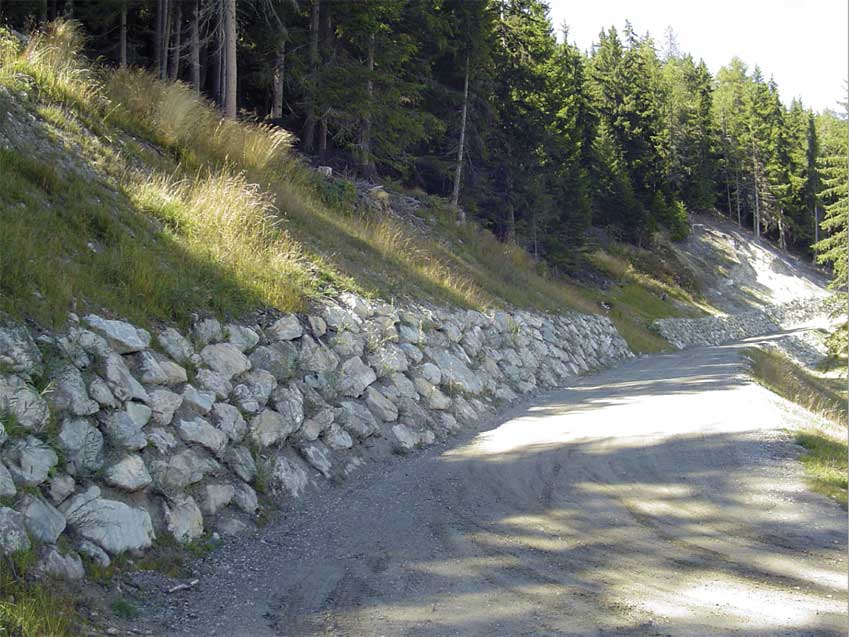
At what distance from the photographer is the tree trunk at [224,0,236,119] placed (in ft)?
52.0

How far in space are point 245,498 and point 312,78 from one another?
16582 millimetres

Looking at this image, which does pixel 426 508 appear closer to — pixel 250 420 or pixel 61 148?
pixel 250 420

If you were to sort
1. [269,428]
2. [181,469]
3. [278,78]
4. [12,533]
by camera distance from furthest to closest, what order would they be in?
[278,78] → [269,428] → [181,469] → [12,533]

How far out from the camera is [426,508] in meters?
6.37

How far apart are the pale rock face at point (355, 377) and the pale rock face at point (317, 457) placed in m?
1.23

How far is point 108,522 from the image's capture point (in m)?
4.65

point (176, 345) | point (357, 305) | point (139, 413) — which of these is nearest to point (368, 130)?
point (357, 305)

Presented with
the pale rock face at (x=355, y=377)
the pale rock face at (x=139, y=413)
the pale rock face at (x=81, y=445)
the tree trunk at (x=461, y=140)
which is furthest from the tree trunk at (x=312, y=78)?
the pale rock face at (x=81, y=445)

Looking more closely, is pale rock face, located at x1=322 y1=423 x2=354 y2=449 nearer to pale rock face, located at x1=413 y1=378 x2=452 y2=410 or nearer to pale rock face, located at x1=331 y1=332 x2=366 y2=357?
pale rock face, located at x1=331 y1=332 x2=366 y2=357

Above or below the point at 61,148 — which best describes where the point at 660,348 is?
below

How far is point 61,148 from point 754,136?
6980 centimetres

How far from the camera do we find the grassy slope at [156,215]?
268 inches

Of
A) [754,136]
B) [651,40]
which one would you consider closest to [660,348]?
[754,136]

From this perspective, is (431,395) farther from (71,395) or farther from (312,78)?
(312,78)
